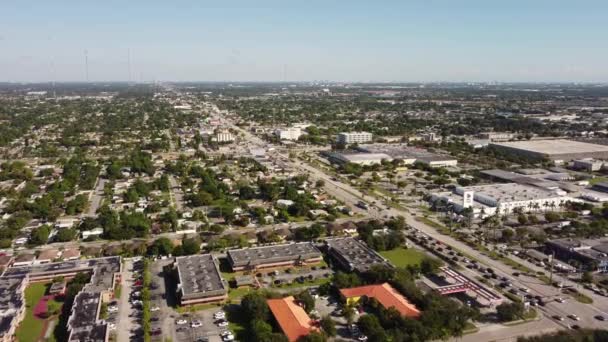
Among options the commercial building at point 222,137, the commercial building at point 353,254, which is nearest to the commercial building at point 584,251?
the commercial building at point 353,254

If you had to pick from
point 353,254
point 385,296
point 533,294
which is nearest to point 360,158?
point 353,254

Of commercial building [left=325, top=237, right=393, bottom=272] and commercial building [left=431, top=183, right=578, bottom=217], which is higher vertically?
commercial building [left=431, top=183, right=578, bottom=217]

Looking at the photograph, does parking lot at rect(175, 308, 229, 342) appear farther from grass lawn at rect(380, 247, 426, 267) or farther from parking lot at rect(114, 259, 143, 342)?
grass lawn at rect(380, 247, 426, 267)

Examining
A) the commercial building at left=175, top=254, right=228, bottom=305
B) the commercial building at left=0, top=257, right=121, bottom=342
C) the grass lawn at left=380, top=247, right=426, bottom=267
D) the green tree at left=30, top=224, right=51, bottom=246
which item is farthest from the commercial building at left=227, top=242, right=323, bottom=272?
the green tree at left=30, top=224, right=51, bottom=246

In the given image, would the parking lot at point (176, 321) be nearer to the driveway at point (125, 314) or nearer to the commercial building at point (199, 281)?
the commercial building at point (199, 281)

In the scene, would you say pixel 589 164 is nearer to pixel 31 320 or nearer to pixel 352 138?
pixel 352 138

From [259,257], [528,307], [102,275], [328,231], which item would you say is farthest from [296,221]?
[528,307]
